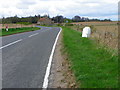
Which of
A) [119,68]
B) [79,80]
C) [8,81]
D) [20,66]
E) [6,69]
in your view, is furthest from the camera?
[20,66]

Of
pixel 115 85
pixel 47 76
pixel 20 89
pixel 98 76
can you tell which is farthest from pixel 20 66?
pixel 115 85

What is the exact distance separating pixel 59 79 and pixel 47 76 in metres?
0.48

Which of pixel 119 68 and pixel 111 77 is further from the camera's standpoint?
pixel 119 68

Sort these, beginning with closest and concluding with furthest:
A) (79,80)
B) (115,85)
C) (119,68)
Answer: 1. (115,85)
2. (79,80)
3. (119,68)

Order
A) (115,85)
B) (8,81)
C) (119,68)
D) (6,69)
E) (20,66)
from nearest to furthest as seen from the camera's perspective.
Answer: (115,85), (8,81), (119,68), (6,69), (20,66)

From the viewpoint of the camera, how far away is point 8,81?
5.85 meters

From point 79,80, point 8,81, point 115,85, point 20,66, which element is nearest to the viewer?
point 115,85

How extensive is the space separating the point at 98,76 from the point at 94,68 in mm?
920

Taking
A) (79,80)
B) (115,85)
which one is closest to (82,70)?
(79,80)

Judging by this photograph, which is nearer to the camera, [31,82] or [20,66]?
[31,82]

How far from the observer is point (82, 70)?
250 inches

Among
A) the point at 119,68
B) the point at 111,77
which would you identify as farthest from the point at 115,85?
the point at 119,68

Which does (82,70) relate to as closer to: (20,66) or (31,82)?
(31,82)

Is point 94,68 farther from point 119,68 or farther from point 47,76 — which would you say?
point 47,76
